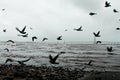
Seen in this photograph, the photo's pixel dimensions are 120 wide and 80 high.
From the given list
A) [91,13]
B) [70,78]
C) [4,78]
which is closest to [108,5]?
[91,13]

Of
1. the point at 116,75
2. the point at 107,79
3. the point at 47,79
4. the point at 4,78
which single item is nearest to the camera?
the point at 107,79

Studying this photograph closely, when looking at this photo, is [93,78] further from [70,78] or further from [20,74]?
[20,74]

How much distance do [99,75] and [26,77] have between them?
7.66m

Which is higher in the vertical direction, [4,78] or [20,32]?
[20,32]

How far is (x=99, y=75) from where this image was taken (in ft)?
76.2

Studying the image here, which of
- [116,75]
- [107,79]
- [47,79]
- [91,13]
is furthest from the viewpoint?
[91,13]

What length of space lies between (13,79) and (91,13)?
11.5m

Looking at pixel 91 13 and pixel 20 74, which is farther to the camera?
pixel 91 13

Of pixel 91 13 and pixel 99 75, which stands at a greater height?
pixel 91 13

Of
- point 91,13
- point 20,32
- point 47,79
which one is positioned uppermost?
point 91,13

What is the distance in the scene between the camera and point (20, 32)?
30406mm

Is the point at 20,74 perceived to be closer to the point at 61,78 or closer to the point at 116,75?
the point at 61,78

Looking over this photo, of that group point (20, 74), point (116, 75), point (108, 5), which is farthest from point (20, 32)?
point (116, 75)

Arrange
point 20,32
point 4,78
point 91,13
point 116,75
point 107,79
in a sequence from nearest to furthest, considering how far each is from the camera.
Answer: point 107,79 < point 116,75 < point 4,78 < point 20,32 < point 91,13
